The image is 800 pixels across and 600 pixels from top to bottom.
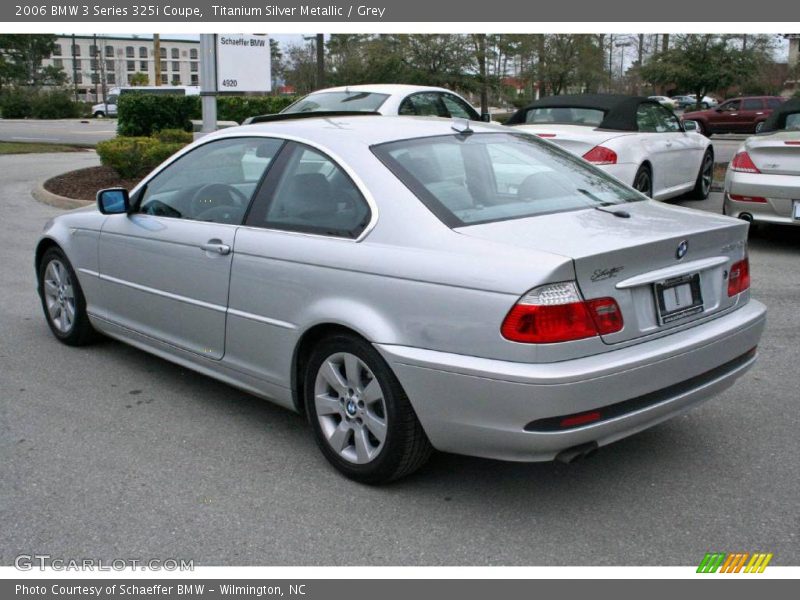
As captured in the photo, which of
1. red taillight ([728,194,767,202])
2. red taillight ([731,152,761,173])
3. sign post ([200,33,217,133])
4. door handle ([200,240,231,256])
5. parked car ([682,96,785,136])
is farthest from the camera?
parked car ([682,96,785,136])

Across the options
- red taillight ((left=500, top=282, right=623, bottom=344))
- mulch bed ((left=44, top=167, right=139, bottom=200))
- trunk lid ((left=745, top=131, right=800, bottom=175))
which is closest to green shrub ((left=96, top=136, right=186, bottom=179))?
mulch bed ((left=44, top=167, right=139, bottom=200))

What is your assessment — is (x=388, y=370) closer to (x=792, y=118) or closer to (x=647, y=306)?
(x=647, y=306)

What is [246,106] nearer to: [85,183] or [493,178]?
[85,183]

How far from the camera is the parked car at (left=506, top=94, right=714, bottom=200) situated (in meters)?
9.91

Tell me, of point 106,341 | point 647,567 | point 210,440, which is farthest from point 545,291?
point 106,341

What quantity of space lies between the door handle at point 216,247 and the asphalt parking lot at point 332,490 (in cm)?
92

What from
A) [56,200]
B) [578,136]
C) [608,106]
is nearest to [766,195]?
[578,136]

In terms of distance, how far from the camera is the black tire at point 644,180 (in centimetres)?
1012

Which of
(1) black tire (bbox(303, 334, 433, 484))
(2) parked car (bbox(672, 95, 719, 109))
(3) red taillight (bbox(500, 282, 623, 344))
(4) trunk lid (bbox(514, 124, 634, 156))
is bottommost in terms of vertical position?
(1) black tire (bbox(303, 334, 433, 484))

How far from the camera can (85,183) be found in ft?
47.2

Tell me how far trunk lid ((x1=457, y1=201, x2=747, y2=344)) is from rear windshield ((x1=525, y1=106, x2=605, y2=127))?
23.1ft

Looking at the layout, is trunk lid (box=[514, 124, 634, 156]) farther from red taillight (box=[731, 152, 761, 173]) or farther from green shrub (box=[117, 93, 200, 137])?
green shrub (box=[117, 93, 200, 137])

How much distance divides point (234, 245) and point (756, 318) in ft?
8.14

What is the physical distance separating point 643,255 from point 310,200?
5.15 ft
